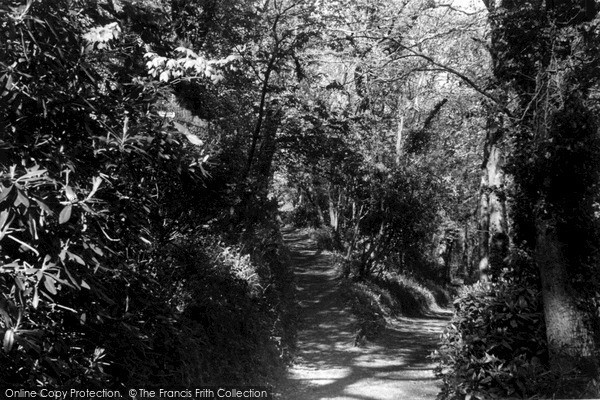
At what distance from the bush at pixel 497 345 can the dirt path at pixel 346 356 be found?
71.3 inches

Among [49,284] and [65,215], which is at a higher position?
[65,215]

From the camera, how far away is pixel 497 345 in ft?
21.1

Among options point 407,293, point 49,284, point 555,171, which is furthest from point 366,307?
point 49,284

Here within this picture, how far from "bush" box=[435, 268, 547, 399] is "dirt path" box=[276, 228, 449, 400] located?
181cm

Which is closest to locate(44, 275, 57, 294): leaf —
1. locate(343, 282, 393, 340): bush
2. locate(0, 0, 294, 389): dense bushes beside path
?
locate(0, 0, 294, 389): dense bushes beside path

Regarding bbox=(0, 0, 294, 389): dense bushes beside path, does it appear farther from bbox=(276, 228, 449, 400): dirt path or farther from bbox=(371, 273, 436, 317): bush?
bbox=(371, 273, 436, 317): bush

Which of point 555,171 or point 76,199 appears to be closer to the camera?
point 76,199

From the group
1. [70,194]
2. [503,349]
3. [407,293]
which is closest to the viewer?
[70,194]

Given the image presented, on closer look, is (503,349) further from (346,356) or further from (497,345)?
(346,356)

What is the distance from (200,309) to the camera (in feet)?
23.5

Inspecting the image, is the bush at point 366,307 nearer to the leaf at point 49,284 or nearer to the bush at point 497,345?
the bush at point 497,345

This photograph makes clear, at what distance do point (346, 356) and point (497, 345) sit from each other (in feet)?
18.1

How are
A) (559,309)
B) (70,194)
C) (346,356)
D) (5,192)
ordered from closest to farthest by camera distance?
(5,192), (70,194), (559,309), (346,356)

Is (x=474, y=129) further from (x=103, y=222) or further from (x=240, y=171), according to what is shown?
(x=103, y=222)
